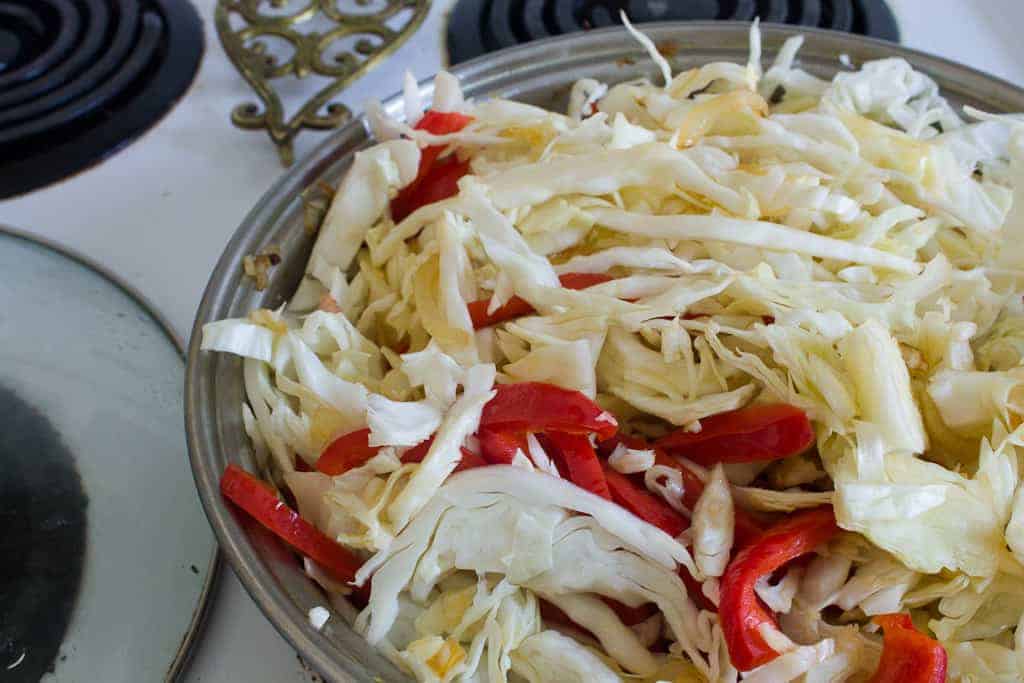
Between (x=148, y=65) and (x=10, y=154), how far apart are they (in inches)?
11.6

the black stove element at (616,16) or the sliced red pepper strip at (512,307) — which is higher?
the black stove element at (616,16)

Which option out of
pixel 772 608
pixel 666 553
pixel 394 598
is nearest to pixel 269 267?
pixel 394 598

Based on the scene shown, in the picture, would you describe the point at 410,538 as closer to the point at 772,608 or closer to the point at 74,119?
the point at 772,608

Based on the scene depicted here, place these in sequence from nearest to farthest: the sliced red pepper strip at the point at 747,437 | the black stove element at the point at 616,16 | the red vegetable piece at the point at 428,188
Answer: the sliced red pepper strip at the point at 747,437
the red vegetable piece at the point at 428,188
the black stove element at the point at 616,16

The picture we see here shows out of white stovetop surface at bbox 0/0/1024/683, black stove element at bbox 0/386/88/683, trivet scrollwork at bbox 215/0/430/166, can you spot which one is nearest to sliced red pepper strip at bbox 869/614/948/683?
black stove element at bbox 0/386/88/683

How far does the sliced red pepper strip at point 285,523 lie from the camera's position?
876 millimetres

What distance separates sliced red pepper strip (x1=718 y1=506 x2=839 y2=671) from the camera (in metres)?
0.75

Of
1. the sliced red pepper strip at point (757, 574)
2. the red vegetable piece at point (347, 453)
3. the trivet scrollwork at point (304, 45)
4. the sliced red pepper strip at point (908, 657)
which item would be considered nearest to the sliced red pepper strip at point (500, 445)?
the red vegetable piece at point (347, 453)

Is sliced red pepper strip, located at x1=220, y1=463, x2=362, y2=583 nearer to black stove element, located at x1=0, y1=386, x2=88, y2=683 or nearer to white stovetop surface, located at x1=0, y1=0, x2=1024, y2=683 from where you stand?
black stove element, located at x1=0, y1=386, x2=88, y2=683

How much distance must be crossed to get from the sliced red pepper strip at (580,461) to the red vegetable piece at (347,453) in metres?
0.19

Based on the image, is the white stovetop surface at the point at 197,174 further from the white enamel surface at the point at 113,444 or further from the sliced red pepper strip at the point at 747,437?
the sliced red pepper strip at the point at 747,437

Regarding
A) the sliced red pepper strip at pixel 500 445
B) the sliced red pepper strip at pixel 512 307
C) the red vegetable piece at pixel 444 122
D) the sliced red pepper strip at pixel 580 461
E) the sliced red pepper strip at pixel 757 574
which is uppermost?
the red vegetable piece at pixel 444 122

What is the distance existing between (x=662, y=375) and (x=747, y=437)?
0.11 meters

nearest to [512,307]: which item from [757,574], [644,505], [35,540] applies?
[644,505]
